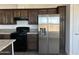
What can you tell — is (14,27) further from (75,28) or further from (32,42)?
(75,28)

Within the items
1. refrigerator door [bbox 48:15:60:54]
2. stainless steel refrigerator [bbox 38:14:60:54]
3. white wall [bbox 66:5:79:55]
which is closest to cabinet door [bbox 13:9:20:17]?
stainless steel refrigerator [bbox 38:14:60:54]

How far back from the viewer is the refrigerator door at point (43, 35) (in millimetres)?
6777

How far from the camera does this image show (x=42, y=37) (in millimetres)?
6836

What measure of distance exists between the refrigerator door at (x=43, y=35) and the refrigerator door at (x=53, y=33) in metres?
0.16

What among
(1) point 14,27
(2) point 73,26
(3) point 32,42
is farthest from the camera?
(1) point 14,27

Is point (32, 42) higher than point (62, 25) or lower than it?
lower

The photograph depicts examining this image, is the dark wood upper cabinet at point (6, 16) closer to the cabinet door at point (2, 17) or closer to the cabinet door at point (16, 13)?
the cabinet door at point (2, 17)

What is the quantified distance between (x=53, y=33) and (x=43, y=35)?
0.41 m

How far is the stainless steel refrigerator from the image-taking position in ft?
22.2

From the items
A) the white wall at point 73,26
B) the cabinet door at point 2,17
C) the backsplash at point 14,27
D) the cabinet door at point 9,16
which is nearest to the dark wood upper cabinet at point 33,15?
the backsplash at point 14,27

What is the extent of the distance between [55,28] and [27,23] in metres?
1.91

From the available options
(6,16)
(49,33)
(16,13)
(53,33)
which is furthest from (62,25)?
(6,16)

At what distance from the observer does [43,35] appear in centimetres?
684

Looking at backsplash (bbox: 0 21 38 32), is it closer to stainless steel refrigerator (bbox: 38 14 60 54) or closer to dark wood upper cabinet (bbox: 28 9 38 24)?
dark wood upper cabinet (bbox: 28 9 38 24)
